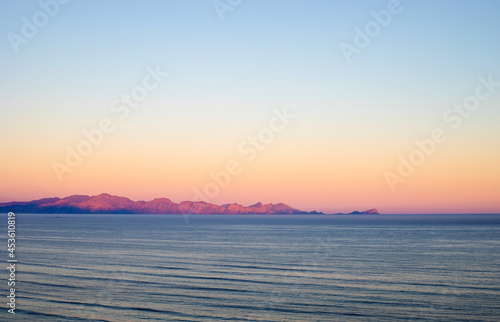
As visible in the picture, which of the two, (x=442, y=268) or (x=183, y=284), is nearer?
(x=183, y=284)

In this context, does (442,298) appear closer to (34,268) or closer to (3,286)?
(3,286)

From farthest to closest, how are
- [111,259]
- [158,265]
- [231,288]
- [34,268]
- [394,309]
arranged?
1. [111,259]
2. [158,265]
3. [34,268]
4. [231,288]
5. [394,309]

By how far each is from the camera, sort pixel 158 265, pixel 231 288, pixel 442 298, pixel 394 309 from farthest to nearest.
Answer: pixel 158 265
pixel 231 288
pixel 442 298
pixel 394 309

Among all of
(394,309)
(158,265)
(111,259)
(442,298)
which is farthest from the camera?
(111,259)

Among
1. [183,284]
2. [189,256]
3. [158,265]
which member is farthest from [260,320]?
[189,256]

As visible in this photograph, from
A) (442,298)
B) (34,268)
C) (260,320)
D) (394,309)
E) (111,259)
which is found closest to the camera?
(260,320)

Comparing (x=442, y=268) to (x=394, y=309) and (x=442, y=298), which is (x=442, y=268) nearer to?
(x=442, y=298)

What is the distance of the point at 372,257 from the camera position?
58.2 m

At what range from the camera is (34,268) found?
4669 centimetres

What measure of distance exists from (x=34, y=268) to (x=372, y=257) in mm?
37593

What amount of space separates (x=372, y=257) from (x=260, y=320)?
113 feet

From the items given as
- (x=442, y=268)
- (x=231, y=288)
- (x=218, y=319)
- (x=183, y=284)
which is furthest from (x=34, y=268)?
(x=442, y=268)

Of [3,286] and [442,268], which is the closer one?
[3,286]

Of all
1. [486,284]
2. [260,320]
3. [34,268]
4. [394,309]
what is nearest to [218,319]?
[260,320]
